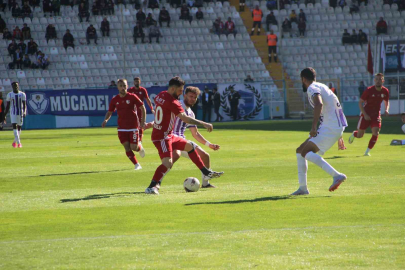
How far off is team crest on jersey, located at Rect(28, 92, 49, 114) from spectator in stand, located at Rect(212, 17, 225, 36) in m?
13.4

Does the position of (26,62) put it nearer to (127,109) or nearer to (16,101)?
(16,101)

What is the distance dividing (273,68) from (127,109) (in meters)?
30.5

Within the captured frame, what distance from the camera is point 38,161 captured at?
678 inches

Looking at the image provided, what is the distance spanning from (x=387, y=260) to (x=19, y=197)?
6368 mm

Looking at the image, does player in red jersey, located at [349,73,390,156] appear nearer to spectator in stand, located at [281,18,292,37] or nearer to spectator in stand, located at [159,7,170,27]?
spectator in stand, located at [159,7,170,27]

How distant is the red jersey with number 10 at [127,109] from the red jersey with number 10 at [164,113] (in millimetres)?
3936

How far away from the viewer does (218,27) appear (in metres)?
44.9

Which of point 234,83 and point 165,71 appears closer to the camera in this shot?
point 234,83

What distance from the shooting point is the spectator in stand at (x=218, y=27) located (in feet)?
147

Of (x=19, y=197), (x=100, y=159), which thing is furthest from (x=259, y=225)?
(x=100, y=159)

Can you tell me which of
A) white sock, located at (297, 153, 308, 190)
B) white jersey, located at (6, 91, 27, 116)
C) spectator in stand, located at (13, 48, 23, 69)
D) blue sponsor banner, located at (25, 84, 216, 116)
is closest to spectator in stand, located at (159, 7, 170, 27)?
blue sponsor banner, located at (25, 84, 216, 116)

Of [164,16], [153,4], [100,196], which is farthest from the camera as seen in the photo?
[153,4]

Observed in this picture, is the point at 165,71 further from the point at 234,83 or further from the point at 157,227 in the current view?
the point at 157,227

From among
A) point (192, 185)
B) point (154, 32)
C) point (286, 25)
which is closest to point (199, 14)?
point (154, 32)
